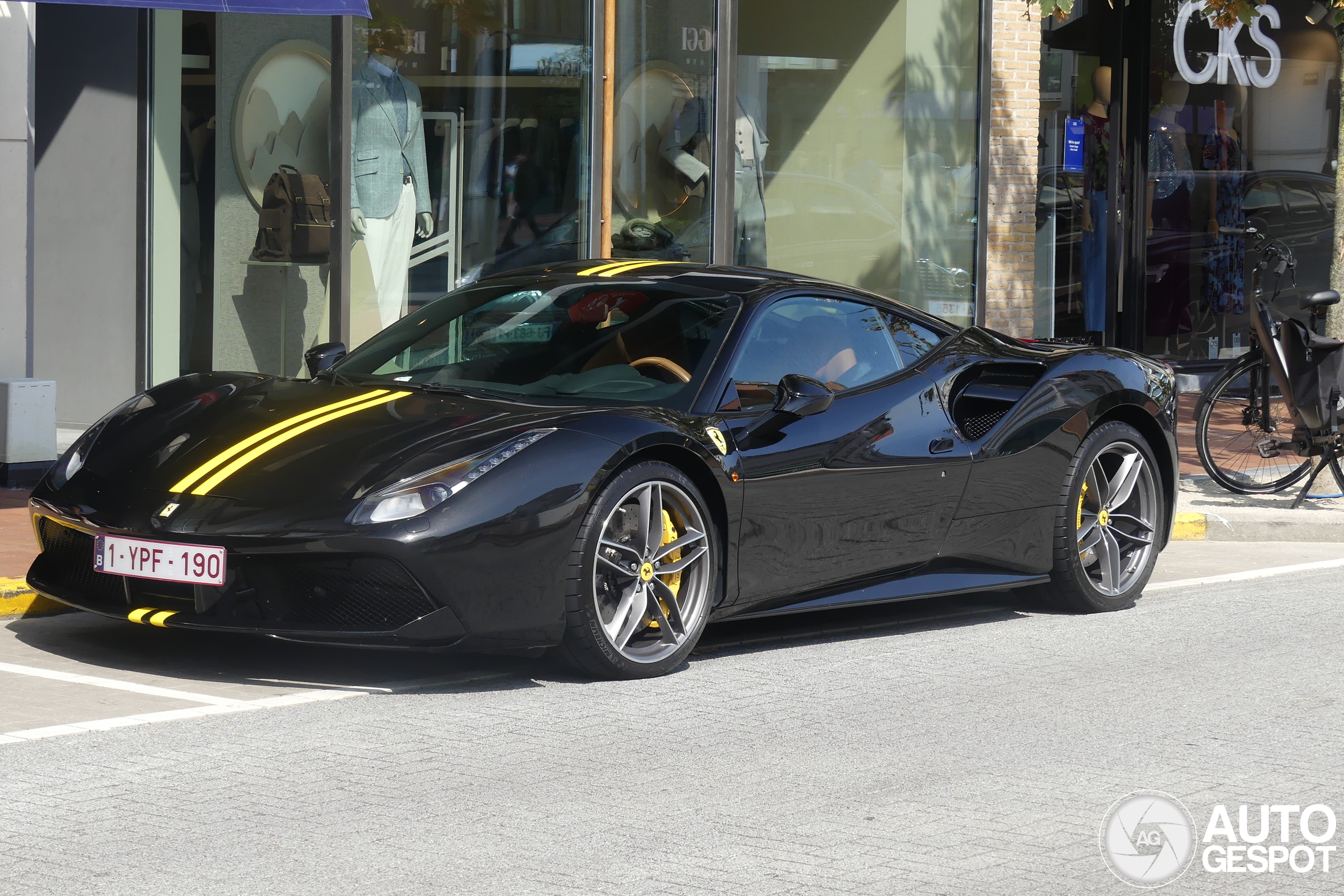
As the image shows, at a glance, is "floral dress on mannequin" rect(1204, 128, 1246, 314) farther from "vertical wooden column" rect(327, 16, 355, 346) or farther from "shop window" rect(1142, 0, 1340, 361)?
"vertical wooden column" rect(327, 16, 355, 346)

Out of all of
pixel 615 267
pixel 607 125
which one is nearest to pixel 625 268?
pixel 615 267

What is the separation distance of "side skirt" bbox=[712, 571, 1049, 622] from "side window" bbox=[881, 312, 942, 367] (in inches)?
33.7

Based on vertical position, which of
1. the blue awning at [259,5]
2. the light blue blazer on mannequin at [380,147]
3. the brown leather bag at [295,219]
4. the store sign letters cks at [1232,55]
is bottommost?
the brown leather bag at [295,219]

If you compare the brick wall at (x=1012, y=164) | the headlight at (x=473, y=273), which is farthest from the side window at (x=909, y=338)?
the brick wall at (x=1012, y=164)

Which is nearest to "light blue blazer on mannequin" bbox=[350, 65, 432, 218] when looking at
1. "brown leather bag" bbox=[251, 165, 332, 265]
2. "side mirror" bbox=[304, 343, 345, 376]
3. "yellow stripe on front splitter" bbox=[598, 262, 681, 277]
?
"brown leather bag" bbox=[251, 165, 332, 265]

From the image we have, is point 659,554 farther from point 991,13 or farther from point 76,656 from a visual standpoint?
point 991,13

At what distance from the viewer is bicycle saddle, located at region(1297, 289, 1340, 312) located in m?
10.7

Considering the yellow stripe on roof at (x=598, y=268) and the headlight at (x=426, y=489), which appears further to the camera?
the yellow stripe on roof at (x=598, y=268)

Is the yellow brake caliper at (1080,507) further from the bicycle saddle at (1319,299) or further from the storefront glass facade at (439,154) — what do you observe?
the storefront glass facade at (439,154)

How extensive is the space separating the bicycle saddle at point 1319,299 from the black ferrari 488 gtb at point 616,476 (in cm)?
301

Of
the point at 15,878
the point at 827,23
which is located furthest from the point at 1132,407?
the point at 827,23

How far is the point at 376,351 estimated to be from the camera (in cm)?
716

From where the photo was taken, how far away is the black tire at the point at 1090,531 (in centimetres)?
765

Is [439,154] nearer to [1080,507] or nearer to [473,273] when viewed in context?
[473,273]
